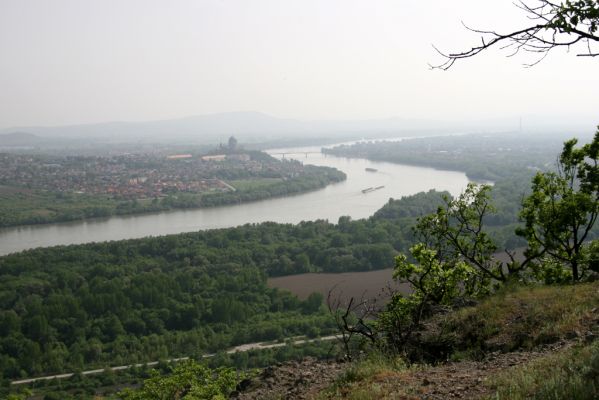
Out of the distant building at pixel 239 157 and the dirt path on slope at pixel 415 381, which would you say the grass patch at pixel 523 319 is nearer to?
the dirt path on slope at pixel 415 381

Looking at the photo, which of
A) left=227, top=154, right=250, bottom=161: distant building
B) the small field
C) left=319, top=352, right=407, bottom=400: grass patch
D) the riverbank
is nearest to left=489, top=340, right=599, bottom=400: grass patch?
left=319, top=352, right=407, bottom=400: grass patch

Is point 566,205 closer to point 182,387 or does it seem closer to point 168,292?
point 182,387

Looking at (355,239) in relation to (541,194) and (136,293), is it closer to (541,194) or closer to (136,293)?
(136,293)

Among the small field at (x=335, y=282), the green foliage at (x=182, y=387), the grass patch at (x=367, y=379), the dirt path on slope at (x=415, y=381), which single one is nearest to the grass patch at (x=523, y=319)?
the dirt path on slope at (x=415, y=381)

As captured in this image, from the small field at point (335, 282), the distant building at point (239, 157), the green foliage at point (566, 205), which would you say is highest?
the green foliage at point (566, 205)

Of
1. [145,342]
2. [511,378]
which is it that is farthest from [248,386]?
[145,342]
